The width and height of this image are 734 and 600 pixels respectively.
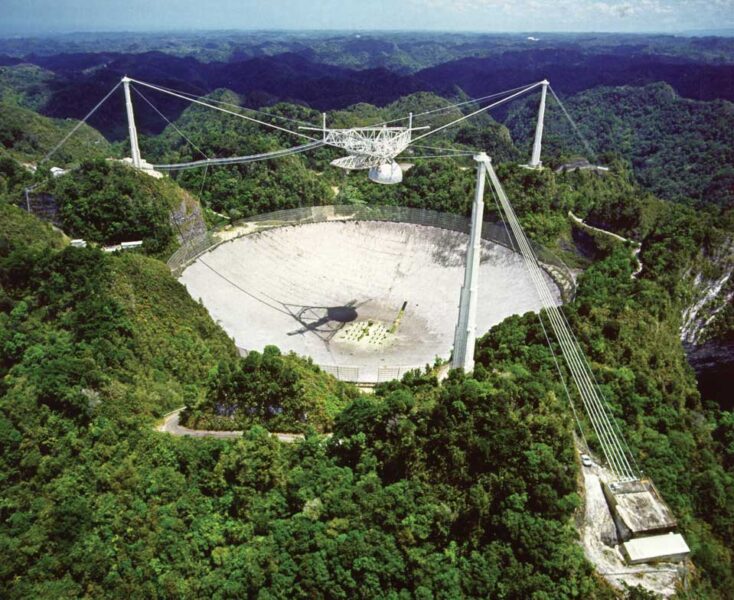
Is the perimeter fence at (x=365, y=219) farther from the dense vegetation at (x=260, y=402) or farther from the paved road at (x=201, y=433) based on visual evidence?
the paved road at (x=201, y=433)

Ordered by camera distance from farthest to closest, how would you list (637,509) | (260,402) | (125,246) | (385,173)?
(125,246) → (385,173) → (260,402) → (637,509)

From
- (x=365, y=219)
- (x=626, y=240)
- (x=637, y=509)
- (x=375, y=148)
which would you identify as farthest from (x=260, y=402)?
(x=626, y=240)

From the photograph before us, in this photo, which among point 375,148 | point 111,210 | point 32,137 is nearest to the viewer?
point 375,148

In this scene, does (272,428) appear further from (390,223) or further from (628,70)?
(628,70)

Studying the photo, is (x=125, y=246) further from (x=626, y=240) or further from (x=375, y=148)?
(x=626, y=240)

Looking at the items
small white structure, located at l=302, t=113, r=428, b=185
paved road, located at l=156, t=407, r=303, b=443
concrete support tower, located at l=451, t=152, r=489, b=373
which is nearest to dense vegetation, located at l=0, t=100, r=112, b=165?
small white structure, located at l=302, t=113, r=428, b=185

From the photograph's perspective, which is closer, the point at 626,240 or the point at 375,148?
the point at 375,148
